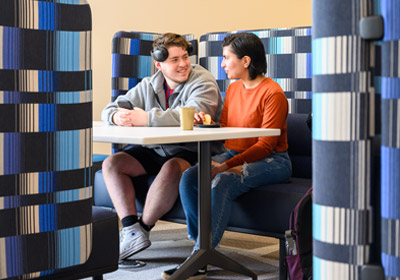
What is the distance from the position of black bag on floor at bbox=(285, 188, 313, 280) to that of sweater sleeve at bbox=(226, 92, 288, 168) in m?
0.71

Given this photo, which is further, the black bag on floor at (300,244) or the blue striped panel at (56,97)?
the black bag on floor at (300,244)

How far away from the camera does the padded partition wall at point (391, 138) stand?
29.7 inches

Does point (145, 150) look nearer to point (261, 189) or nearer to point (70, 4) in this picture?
point (261, 189)

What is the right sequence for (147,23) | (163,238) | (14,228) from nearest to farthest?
1. (14,228)
2. (163,238)
3. (147,23)

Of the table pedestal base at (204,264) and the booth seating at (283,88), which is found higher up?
the booth seating at (283,88)

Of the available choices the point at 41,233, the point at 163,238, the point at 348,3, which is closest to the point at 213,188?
the point at 163,238

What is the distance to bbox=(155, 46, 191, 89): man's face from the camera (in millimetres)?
2707

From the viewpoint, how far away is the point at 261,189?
237cm

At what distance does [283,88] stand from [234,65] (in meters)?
0.37

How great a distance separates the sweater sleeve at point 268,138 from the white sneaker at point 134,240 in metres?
0.48

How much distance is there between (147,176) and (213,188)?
17.1 inches

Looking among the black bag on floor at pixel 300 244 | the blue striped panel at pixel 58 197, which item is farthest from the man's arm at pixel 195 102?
the blue striped panel at pixel 58 197

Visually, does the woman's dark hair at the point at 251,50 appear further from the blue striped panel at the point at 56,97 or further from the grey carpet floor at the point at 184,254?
the blue striped panel at the point at 56,97

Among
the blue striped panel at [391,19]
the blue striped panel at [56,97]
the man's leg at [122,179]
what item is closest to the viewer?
the blue striped panel at [391,19]
